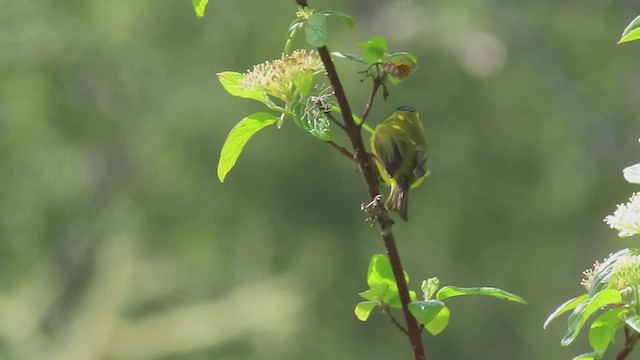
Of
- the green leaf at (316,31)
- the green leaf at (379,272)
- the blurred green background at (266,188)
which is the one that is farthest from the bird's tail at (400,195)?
the blurred green background at (266,188)

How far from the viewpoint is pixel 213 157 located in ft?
12.4

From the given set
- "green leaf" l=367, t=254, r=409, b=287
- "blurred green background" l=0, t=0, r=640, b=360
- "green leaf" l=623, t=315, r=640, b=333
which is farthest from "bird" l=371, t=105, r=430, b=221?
"blurred green background" l=0, t=0, r=640, b=360

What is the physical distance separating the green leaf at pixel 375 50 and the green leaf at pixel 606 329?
0.67ft

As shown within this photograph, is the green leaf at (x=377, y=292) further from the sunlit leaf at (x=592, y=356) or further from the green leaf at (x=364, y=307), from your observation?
the sunlit leaf at (x=592, y=356)

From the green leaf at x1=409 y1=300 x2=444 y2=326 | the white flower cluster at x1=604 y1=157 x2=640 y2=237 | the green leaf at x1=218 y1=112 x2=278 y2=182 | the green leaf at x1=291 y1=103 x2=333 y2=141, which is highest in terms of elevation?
the green leaf at x1=218 y1=112 x2=278 y2=182

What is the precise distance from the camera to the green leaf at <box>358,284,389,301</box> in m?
0.63

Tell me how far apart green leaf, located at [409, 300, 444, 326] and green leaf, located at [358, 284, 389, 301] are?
55 mm

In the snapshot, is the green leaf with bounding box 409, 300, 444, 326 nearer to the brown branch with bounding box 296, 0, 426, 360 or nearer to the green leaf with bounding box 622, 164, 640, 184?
the brown branch with bounding box 296, 0, 426, 360

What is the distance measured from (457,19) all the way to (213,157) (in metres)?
1.13

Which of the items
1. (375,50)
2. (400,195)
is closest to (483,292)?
(375,50)

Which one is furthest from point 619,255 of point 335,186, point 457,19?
point 457,19

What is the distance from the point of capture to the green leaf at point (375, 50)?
636 mm

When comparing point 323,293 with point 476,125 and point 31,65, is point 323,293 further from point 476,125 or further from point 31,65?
point 31,65

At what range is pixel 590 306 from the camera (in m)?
0.59
